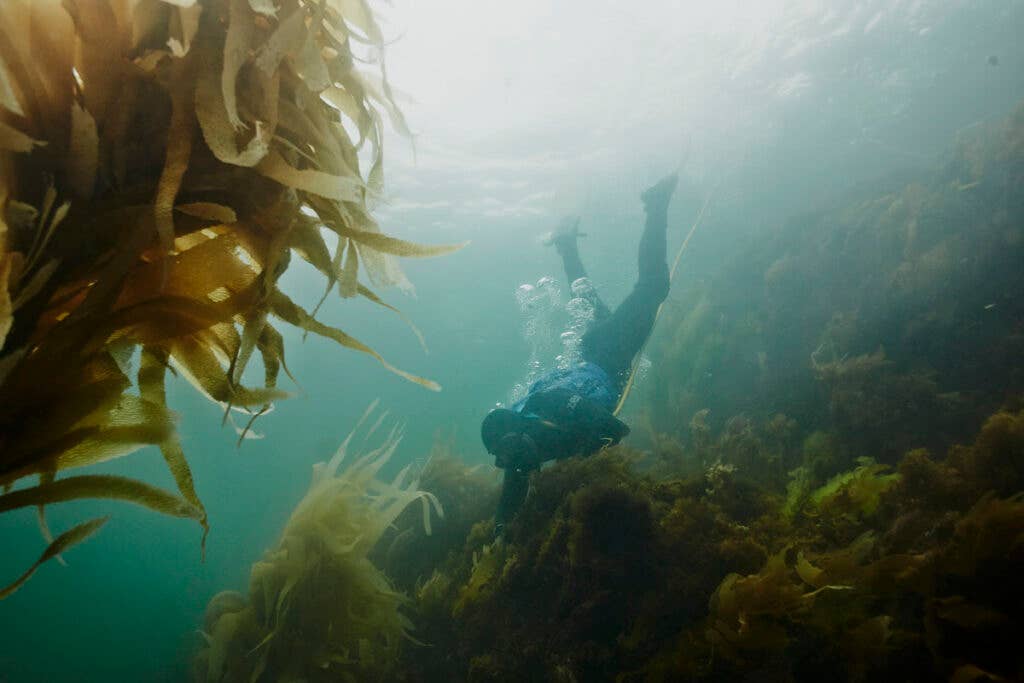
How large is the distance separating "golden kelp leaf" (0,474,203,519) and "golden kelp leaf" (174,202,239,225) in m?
0.62

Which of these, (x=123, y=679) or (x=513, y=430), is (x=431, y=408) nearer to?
(x=123, y=679)

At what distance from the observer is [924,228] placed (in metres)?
10.9

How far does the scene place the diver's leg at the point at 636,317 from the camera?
27.8 ft

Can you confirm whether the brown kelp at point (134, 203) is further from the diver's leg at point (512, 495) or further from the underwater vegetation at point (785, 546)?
the diver's leg at point (512, 495)

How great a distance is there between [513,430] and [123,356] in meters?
4.82

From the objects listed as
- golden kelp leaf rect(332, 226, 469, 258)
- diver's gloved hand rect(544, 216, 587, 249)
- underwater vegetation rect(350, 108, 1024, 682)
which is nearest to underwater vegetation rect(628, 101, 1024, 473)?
underwater vegetation rect(350, 108, 1024, 682)

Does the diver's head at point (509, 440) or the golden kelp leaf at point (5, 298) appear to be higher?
the diver's head at point (509, 440)

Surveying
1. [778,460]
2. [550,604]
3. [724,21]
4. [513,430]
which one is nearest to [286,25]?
[550,604]

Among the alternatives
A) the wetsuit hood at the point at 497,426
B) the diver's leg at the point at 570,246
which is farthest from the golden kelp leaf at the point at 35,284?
the diver's leg at the point at 570,246

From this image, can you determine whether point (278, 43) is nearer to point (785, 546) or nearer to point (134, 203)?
point (134, 203)

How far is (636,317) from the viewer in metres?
8.63

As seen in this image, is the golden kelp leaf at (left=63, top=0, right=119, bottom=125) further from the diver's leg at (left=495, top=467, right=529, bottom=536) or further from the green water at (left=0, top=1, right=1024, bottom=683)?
the green water at (left=0, top=1, right=1024, bottom=683)

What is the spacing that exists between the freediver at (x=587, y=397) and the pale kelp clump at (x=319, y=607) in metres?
1.55

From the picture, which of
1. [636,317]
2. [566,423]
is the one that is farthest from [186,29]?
[636,317]
